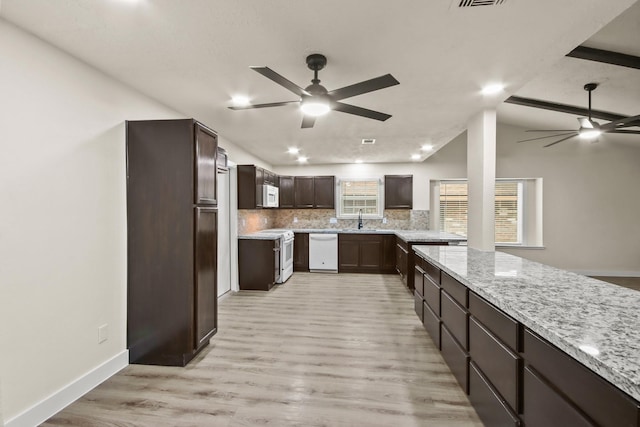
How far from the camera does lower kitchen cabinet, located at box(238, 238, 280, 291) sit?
4875mm

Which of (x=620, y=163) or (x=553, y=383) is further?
(x=620, y=163)

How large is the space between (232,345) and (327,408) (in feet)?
4.29

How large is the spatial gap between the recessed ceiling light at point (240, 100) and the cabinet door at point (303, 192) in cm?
374

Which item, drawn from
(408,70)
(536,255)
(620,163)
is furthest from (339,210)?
(620,163)

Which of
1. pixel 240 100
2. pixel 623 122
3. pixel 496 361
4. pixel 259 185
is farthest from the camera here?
pixel 259 185

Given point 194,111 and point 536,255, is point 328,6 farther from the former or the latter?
point 536,255

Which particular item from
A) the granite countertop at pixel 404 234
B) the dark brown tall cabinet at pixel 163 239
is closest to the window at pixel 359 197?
the granite countertop at pixel 404 234

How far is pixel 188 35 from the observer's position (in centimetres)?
186

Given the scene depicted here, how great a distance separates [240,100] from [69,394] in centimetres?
272

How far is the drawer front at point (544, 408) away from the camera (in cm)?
99

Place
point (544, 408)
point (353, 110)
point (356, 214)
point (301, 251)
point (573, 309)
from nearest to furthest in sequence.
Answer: point (544, 408), point (573, 309), point (353, 110), point (301, 251), point (356, 214)

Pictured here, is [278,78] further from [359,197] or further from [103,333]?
[359,197]

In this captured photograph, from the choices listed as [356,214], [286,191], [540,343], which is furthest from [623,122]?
[286,191]

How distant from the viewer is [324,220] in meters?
6.95
